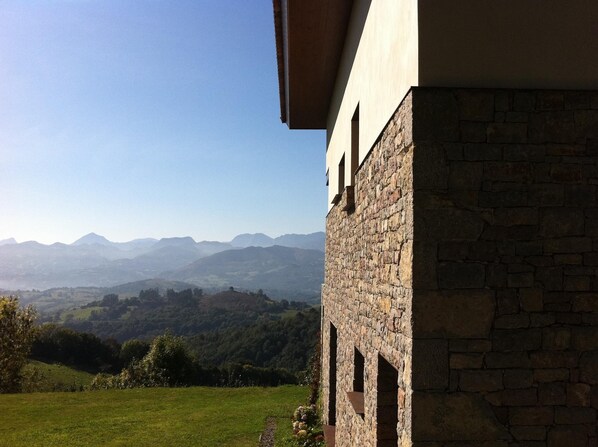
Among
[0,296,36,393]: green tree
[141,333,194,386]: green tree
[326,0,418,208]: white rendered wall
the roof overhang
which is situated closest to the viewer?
[326,0,418,208]: white rendered wall

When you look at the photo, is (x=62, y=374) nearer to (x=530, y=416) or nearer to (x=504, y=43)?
(x=530, y=416)

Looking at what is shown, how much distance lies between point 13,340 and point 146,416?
15809 millimetres

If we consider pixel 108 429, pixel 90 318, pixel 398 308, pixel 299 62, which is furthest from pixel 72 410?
pixel 90 318

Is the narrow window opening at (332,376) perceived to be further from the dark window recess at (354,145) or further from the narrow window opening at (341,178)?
the dark window recess at (354,145)

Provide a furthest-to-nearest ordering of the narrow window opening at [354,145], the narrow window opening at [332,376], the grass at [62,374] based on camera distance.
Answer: the grass at [62,374]
the narrow window opening at [332,376]
the narrow window opening at [354,145]

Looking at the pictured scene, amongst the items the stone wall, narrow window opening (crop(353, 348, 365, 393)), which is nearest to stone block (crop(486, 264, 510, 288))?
the stone wall

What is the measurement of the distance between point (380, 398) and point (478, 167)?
8.02ft

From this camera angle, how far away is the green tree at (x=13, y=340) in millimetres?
26719

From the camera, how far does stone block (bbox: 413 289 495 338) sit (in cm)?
329

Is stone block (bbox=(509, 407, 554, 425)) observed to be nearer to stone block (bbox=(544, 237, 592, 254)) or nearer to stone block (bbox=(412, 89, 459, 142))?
stone block (bbox=(544, 237, 592, 254))

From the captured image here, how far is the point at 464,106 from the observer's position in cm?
333

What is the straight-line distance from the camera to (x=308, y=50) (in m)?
7.55

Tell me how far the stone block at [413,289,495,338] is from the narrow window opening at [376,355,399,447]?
1.40 metres

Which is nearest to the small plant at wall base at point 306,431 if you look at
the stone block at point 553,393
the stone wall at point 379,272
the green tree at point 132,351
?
the stone wall at point 379,272
